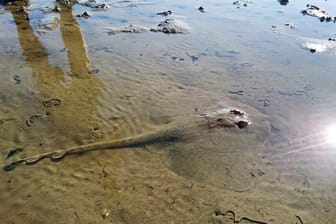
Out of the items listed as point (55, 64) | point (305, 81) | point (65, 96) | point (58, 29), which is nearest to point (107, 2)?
point (58, 29)

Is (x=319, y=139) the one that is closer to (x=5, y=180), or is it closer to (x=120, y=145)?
(x=120, y=145)

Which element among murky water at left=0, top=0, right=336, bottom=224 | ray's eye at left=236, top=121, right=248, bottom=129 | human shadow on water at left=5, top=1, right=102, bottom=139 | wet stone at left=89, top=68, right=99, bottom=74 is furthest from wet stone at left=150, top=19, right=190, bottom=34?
ray's eye at left=236, top=121, right=248, bottom=129

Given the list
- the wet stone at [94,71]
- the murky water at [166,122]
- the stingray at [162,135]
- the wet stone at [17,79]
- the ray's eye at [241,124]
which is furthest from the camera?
the wet stone at [94,71]

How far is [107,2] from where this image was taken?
464 inches

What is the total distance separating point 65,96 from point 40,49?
7.94 feet

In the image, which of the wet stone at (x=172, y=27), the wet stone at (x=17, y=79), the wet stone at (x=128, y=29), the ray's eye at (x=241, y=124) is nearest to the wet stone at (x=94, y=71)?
the wet stone at (x=17, y=79)

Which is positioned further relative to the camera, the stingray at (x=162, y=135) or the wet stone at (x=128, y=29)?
the wet stone at (x=128, y=29)

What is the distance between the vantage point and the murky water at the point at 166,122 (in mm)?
3998

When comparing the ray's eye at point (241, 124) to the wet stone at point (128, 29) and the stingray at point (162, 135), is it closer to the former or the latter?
the stingray at point (162, 135)

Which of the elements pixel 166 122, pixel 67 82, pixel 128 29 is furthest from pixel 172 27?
pixel 166 122

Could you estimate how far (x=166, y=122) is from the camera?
5367 millimetres

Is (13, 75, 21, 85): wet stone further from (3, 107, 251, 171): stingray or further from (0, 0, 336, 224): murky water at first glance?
(3, 107, 251, 171): stingray

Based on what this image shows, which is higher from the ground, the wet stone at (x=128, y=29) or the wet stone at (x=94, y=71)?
the wet stone at (x=128, y=29)

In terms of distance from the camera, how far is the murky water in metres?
4.00
